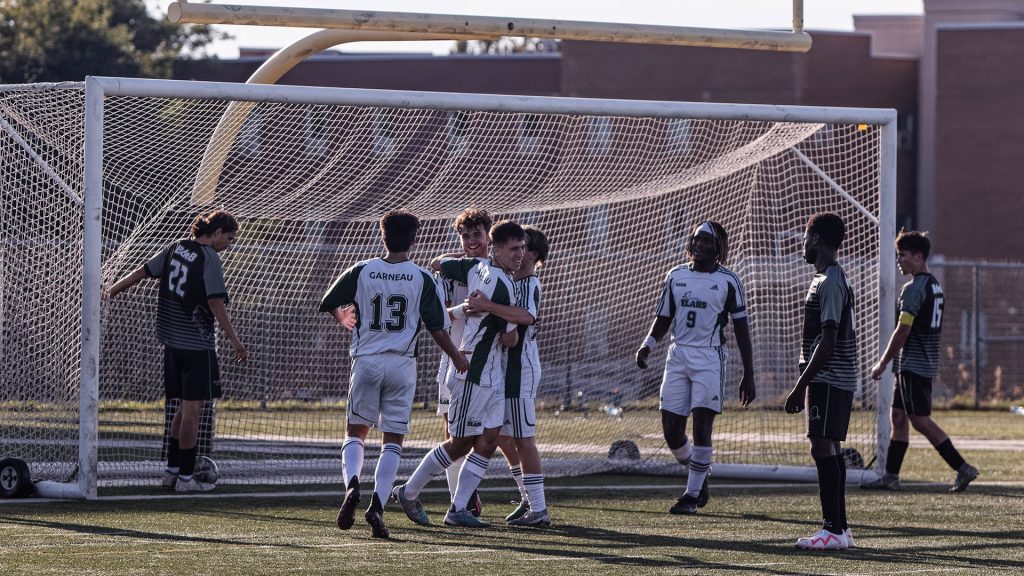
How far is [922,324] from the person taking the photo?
11.2 meters

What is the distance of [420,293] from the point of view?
8.36m

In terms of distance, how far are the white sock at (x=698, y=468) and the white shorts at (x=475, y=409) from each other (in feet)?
5.76

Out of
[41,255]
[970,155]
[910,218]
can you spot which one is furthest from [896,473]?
[910,218]

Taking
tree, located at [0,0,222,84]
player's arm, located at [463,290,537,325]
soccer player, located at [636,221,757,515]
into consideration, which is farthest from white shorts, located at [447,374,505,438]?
tree, located at [0,0,222,84]

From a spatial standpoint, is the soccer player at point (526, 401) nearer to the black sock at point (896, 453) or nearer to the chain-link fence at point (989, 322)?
the black sock at point (896, 453)

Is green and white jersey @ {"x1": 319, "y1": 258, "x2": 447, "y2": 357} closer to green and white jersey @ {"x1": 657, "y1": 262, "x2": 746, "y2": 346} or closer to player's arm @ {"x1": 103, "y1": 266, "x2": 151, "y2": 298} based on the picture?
green and white jersey @ {"x1": 657, "y1": 262, "x2": 746, "y2": 346}

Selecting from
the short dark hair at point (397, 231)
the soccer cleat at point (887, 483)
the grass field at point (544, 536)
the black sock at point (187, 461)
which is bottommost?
the grass field at point (544, 536)

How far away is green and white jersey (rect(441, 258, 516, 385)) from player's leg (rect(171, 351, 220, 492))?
2.48 meters

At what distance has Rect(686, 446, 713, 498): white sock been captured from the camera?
386 inches

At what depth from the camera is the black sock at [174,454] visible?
1057 centimetres

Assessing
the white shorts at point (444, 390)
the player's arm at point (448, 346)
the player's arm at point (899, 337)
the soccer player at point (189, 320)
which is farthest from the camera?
the player's arm at point (899, 337)

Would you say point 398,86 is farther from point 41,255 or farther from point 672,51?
point 41,255

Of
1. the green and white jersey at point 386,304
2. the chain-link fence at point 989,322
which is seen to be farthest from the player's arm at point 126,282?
the chain-link fence at point 989,322

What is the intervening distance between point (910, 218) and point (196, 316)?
3510cm
